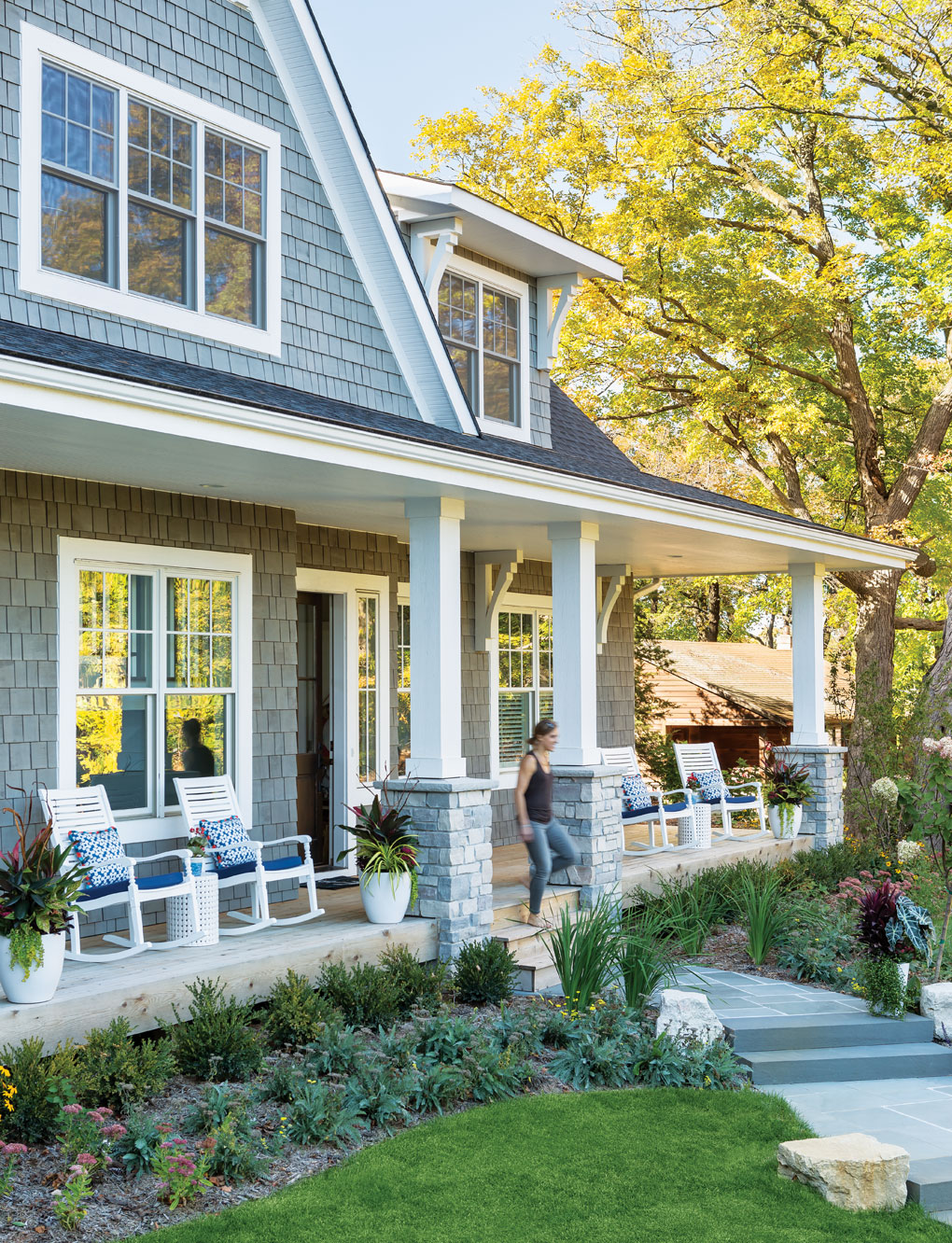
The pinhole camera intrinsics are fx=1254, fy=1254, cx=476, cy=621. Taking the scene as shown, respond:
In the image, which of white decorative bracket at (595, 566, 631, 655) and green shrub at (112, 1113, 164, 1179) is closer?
green shrub at (112, 1113, 164, 1179)

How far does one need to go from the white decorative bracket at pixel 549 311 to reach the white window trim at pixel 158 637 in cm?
410

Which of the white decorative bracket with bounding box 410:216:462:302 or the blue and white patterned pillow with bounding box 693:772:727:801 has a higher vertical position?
the white decorative bracket with bounding box 410:216:462:302

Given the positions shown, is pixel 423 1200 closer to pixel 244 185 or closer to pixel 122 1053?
pixel 122 1053

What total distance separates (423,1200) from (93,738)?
3873mm

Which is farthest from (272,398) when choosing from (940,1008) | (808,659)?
(808,659)

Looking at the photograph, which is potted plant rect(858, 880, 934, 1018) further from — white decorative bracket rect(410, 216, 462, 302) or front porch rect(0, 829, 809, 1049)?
white decorative bracket rect(410, 216, 462, 302)

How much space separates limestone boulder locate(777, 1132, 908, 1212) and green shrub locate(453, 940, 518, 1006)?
2.51 m

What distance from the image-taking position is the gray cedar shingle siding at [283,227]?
6879 mm

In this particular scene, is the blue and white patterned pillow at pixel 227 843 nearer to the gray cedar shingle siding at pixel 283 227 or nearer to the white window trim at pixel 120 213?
the gray cedar shingle siding at pixel 283 227

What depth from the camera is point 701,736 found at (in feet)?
78.2

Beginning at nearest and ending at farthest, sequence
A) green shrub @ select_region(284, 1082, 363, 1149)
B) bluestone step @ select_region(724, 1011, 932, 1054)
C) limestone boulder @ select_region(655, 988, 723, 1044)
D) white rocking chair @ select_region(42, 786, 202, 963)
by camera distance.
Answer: green shrub @ select_region(284, 1082, 363, 1149)
white rocking chair @ select_region(42, 786, 202, 963)
limestone boulder @ select_region(655, 988, 723, 1044)
bluestone step @ select_region(724, 1011, 932, 1054)

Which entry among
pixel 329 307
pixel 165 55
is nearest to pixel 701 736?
pixel 329 307

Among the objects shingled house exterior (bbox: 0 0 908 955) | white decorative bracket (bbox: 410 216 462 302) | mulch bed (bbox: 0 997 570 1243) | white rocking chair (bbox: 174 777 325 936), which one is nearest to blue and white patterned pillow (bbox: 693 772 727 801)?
shingled house exterior (bbox: 0 0 908 955)

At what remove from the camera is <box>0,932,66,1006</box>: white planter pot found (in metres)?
5.62
